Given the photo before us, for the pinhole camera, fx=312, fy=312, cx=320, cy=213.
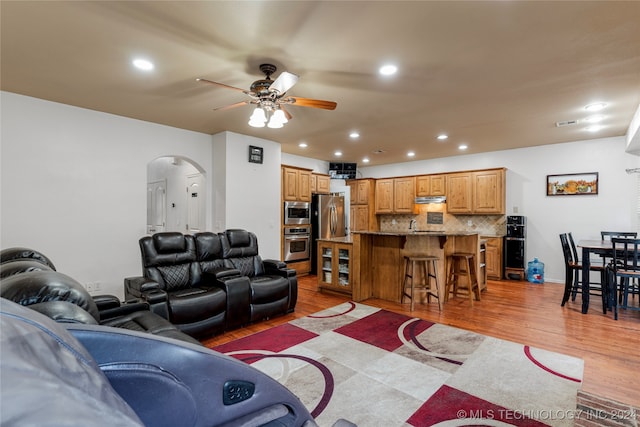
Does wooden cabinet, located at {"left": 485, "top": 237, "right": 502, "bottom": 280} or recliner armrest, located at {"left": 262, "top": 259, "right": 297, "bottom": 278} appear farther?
wooden cabinet, located at {"left": 485, "top": 237, "right": 502, "bottom": 280}

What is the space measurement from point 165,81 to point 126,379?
3364mm

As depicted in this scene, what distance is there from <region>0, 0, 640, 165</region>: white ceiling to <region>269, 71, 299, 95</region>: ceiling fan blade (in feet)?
0.84

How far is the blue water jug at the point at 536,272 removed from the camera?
5.98 metres

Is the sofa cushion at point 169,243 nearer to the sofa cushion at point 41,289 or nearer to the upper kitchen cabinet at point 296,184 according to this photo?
the sofa cushion at point 41,289

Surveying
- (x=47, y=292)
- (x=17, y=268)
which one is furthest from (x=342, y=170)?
(x=47, y=292)

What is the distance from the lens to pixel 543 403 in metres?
2.18

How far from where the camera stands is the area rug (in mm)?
2086

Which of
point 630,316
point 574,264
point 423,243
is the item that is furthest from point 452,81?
point 630,316

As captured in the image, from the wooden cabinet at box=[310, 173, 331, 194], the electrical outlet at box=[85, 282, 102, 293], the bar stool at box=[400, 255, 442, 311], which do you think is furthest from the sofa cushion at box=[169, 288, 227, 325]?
the wooden cabinet at box=[310, 173, 331, 194]

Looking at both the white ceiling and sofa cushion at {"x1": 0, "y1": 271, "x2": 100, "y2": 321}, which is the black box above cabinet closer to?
the white ceiling

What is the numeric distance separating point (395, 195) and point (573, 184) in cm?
351

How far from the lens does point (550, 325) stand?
3.68 meters

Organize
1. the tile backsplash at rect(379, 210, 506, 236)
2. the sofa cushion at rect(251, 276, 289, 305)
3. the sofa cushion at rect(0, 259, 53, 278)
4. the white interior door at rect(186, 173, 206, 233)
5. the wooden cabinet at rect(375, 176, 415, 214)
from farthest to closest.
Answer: the wooden cabinet at rect(375, 176, 415, 214)
the tile backsplash at rect(379, 210, 506, 236)
the white interior door at rect(186, 173, 206, 233)
the sofa cushion at rect(251, 276, 289, 305)
the sofa cushion at rect(0, 259, 53, 278)

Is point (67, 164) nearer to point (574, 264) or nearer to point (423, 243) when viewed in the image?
point (423, 243)
